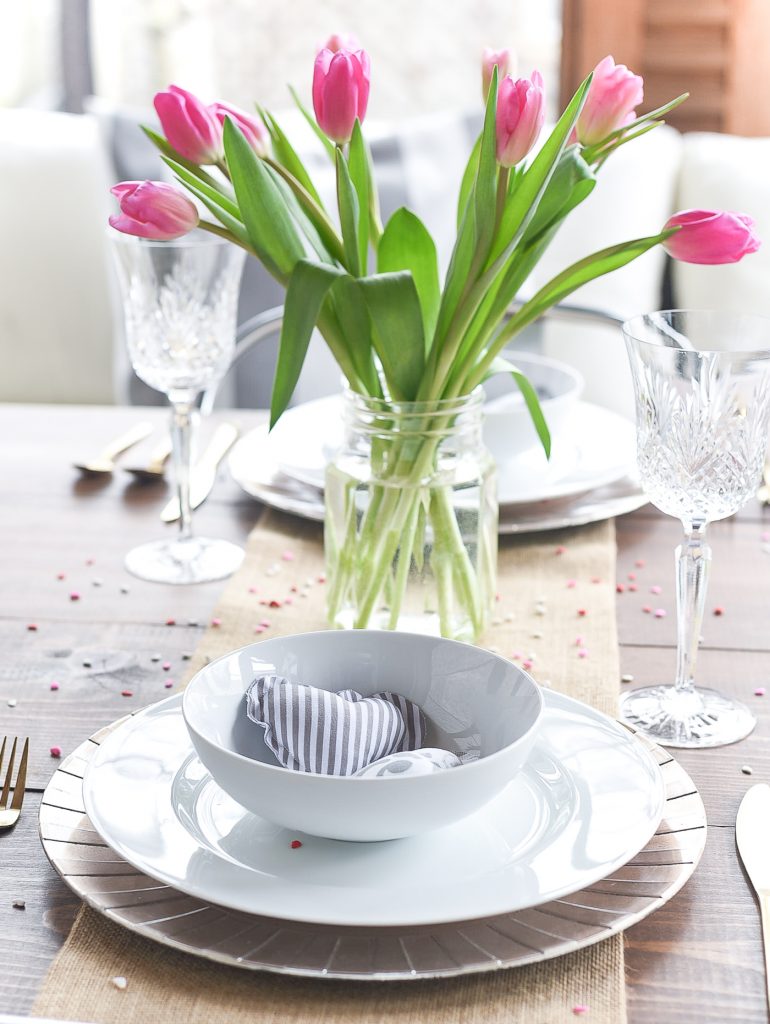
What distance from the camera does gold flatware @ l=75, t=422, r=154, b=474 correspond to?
4.34 feet

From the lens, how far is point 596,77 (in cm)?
82

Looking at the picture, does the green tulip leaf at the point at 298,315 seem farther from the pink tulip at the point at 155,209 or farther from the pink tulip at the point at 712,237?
the pink tulip at the point at 712,237

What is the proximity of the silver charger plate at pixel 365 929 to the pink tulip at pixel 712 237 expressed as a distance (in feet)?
1.28

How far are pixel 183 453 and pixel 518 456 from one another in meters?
0.33

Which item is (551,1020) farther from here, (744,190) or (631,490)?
(744,190)

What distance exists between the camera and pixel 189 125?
825 millimetres

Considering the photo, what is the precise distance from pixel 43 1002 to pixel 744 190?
2149 millimetres

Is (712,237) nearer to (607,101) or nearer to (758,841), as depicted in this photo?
(607,101)

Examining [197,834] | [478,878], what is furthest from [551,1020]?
[197,834]

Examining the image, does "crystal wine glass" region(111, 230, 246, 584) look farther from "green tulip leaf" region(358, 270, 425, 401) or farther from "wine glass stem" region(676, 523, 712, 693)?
"wine glass stem" region(676, 523, 712, 693)

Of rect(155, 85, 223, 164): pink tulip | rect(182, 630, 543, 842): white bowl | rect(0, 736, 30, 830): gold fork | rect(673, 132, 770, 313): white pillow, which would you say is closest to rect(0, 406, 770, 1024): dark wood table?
rect(0, 736, 30, 830): gold fork

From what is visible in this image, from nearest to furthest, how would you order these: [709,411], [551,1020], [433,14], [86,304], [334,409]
Result: [551,1020]
[709,411]
[334,409]
[86,304]
[433,14]

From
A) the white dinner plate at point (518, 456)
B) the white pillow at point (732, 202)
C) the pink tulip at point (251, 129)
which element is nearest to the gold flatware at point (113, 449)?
the white dinner plate at point (518, 456)

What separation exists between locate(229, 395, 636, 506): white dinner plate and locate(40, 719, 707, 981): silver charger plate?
1.79 feet
